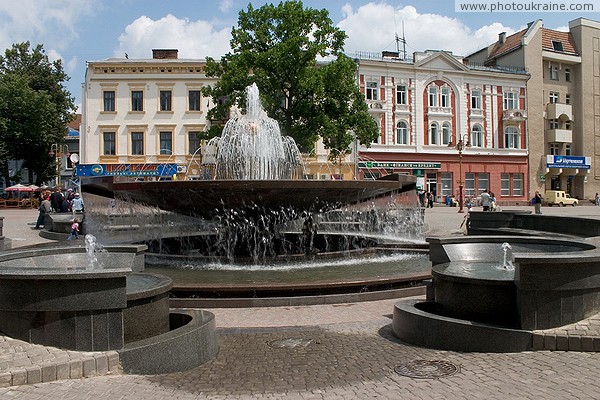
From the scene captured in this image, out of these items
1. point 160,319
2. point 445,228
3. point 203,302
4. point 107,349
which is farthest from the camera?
point 445,228

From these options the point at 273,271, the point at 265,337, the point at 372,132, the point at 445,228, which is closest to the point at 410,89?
the point at 372,132

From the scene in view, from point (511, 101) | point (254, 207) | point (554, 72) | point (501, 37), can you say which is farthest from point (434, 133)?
point (254, 207)

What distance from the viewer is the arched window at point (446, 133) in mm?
45500

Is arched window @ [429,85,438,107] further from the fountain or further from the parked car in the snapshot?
the fountain

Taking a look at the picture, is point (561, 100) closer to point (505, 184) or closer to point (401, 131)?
point (505, 184)

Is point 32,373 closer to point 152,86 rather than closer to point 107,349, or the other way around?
point 107,349

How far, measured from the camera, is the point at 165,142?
4228cm

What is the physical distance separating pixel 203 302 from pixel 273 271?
2.61 metres

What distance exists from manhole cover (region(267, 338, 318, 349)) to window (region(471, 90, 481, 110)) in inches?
Answer: 1744

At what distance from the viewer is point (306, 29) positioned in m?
28.3

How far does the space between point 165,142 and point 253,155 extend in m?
29.0

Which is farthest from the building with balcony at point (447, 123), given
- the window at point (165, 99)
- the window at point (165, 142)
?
the window at point (165, 99)

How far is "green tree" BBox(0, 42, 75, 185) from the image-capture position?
148 feet

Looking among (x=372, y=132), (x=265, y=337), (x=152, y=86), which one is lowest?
(x=265, y=337)
